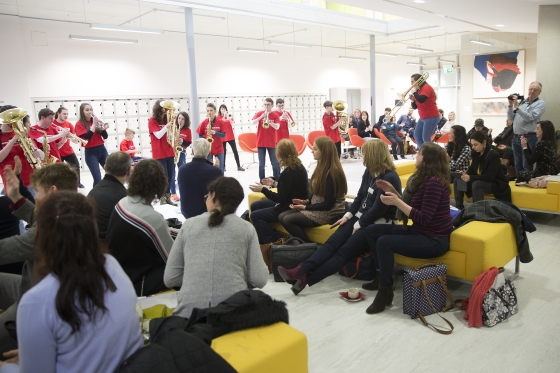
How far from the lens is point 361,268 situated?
397 centimetres

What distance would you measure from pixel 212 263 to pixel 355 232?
185cm

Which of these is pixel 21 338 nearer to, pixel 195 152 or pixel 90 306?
pixel 90 306

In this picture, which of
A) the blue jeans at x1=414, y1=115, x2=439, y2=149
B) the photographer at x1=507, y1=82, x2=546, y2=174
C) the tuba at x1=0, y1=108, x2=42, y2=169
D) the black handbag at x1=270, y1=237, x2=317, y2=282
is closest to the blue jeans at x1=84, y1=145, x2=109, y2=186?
the tuba at x1=0, y1=108, x2=42, y2=169

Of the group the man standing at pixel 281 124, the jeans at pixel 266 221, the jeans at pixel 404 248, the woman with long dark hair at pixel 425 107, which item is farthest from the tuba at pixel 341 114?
the jeans at pixel 404 248

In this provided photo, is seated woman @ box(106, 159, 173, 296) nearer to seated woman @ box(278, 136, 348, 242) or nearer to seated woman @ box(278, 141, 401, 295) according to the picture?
seated woman @ box(278, 141, 401, 295)

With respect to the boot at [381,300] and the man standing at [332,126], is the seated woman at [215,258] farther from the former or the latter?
the man standing at [332,126]

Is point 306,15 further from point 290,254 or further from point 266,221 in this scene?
point 290,254

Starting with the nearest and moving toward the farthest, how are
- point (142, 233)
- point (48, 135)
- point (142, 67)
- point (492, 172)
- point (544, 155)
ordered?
1. point (142, 233)
2. point (492, 172)
3. point (544, 155)
4. point (48, 135)
5. point (142, 67)

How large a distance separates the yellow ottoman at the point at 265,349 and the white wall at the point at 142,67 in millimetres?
10405

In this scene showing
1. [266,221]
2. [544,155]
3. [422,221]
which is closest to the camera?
[422,221]

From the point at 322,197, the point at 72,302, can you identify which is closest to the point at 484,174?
the point at 322,197

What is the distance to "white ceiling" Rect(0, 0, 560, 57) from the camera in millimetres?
8078

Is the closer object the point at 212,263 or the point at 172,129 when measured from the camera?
the point at 212,263

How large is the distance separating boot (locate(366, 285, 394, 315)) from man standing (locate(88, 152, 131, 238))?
201 cm
